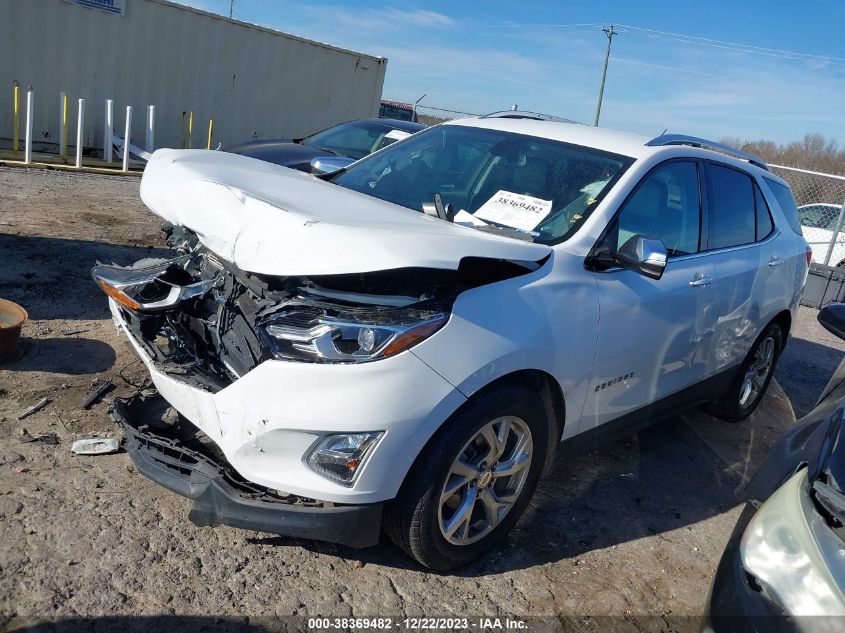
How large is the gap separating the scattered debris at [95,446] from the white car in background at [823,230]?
12.1 metres

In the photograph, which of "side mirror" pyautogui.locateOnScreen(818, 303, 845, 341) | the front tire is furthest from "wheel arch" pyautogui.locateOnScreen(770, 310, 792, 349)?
the front tire

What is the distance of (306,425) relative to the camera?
2438 mm

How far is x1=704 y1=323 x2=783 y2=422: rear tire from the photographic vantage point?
4.91 metres

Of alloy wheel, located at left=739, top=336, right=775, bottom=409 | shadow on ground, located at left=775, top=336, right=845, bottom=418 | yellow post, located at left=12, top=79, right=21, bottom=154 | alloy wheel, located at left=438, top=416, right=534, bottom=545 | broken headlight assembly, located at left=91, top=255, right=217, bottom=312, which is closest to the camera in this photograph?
alloy wheel, located at left=438, top=416, right=534, bottom=545

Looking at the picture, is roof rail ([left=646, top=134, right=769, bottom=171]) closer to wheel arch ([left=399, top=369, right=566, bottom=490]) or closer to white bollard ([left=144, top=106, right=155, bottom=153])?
wheel arch ([left=399, top=369, right=566, bottom=490])

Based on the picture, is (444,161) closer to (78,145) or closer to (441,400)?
(441,400)

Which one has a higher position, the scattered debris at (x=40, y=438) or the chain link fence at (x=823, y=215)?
the chain link fence at (x=823, y=215)

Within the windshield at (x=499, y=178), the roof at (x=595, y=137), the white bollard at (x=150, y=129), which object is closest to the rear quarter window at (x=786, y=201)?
the roof at (x=595, y=137)

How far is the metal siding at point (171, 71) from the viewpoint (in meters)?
11.8

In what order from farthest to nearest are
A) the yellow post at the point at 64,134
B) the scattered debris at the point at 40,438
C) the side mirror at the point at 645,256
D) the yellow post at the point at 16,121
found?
the yellow post at the point at 64,134 → the yellow post at the point at 16,121 → the scattered debris at the point at 40,438 → the side mirror at the point at 645,256

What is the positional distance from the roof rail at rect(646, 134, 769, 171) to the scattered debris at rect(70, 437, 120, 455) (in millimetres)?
3115

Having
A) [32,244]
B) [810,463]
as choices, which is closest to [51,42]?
[32,244]

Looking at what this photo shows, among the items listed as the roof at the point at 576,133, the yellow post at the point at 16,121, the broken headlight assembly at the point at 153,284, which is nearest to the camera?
the broken headlight assembly at the point at 153,284

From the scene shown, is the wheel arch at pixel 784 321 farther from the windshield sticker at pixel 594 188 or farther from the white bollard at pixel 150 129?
the white bollard at pixel 150 129
